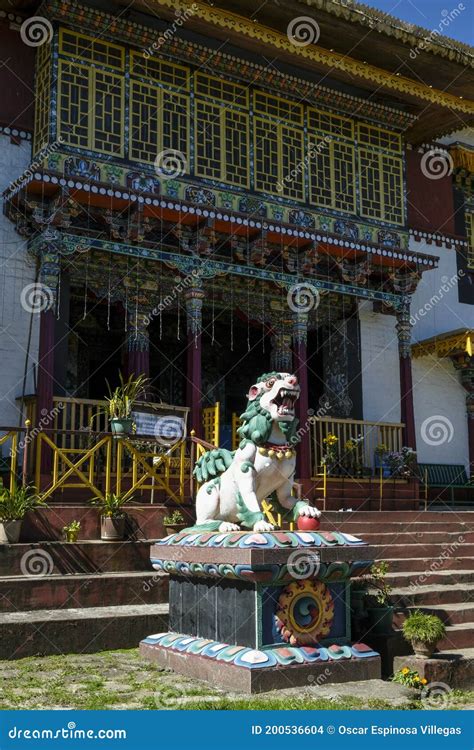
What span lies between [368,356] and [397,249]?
2.54m

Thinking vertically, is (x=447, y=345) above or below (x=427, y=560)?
above

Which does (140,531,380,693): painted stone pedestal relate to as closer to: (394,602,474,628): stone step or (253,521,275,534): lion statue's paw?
(253,521,275,534): lion statue's paw

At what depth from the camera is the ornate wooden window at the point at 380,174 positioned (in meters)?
15.5

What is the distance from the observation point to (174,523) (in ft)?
31.0

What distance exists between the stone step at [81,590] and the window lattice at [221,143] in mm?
7605

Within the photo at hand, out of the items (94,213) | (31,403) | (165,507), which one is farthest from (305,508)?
(94,213)

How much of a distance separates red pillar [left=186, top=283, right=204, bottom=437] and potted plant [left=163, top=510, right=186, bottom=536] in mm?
2687

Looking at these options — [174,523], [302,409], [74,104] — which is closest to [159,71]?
[74,104]

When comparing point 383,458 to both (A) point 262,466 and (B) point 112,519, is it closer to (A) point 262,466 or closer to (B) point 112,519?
(B) point 112,519

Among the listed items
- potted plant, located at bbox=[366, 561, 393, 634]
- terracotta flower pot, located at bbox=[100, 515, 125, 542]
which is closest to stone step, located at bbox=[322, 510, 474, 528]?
potted plant, located at bbox=[366, 561, 393, 634]

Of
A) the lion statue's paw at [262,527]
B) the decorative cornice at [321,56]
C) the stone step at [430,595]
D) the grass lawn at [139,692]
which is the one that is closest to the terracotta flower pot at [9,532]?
the grass lawn at [139,692]

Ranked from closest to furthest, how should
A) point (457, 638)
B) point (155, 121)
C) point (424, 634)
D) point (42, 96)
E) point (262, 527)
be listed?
point (262, 527), point (424, 634), point (457, 638), point (42, 96), point (155, 121)

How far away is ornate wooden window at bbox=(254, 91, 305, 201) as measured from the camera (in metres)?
14.2

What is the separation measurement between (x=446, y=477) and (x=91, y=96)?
393 inches
